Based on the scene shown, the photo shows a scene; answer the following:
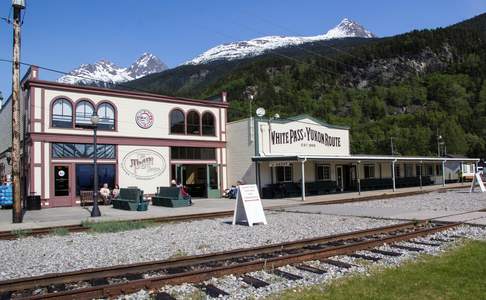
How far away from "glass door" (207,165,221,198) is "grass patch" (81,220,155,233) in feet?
49.2

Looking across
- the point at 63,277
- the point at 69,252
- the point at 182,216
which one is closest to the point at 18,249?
the point at 69,252

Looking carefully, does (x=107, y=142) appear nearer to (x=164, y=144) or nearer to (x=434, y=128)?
(x=164, y=144)

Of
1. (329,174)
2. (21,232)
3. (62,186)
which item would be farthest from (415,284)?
(329,174)

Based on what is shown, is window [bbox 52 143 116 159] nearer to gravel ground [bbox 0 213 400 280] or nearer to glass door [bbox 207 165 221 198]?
glass door [bbox 207 165 221 198]

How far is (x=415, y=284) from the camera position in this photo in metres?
6.72

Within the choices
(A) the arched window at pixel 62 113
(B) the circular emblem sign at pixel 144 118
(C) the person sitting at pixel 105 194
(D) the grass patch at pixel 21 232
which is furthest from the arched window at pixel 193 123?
(D) the grass patch at pixel 21 232

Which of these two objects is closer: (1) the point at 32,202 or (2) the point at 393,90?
(1) the point at 32,202

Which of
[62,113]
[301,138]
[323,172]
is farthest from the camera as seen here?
[323,172]

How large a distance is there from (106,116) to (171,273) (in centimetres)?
2060

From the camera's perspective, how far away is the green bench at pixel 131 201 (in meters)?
21.5

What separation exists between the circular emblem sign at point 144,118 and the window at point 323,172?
12.2 meters

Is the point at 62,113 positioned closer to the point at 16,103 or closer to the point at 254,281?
the point at 16,103

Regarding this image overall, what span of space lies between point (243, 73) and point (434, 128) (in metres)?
46.5

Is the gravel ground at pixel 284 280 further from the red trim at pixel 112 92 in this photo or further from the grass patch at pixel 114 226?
the red trim at pixel 112 92
